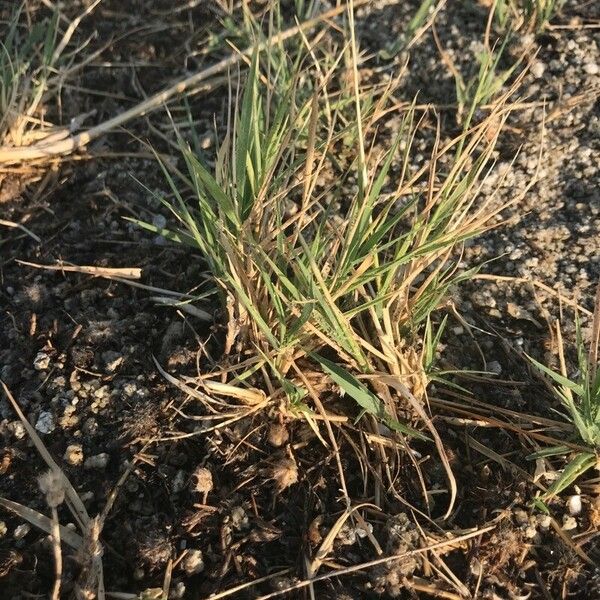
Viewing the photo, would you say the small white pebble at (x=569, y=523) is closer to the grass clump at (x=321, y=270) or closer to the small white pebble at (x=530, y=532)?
the small white pebble at (x=530, y=532)

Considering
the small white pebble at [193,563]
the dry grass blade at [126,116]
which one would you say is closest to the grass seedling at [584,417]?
the small white pebble at [193,563]

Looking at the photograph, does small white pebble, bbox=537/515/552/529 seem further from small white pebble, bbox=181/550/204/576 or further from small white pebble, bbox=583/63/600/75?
small white pebble, bbox=583/63/600/75

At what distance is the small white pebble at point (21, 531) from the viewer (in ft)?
3.90

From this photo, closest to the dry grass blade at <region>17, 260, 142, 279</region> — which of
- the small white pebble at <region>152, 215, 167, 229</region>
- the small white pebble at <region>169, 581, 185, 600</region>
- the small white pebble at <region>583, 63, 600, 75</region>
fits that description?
the small white pebble at <region>152, 215, 167, 229</region>

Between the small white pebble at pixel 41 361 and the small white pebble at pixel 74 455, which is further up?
the small white pebble at pixel 41 361

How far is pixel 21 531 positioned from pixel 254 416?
0.44m

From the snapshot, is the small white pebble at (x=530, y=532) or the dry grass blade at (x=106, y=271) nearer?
the small white pebble at (x=530, y=532)

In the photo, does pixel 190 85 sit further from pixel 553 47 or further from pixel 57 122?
pixel 553 47

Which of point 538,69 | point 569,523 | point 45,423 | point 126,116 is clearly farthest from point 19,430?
point 538,69

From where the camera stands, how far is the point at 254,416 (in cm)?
130

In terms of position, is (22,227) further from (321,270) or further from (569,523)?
(569,523)

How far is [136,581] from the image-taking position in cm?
115

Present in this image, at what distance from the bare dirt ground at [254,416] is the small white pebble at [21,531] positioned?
0.01 metres

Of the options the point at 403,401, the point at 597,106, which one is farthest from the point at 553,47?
the point at 403,401
